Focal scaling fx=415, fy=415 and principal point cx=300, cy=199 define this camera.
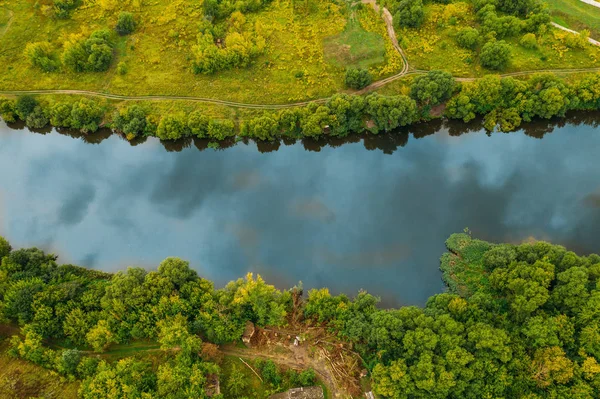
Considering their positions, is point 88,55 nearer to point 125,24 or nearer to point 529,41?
point 125,24

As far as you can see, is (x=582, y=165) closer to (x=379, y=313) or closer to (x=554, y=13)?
(x=554, y=13)

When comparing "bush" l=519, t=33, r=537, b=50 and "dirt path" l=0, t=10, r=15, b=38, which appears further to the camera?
"dirt path" l=0, t=10, r=15, b=38

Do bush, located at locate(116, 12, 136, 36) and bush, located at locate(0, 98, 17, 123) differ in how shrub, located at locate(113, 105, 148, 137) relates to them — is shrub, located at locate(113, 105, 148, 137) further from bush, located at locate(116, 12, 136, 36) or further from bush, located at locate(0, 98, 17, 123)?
bush, located at locate(116, 12, 136, 36)

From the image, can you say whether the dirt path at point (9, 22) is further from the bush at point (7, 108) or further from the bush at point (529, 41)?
the bush at point (529, 41)

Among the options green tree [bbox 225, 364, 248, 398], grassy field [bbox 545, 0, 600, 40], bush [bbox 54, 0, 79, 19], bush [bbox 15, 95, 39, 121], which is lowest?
green tree [bbox 225, 364, 248, 398]

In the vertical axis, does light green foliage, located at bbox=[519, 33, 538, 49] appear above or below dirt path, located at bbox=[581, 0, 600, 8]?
below

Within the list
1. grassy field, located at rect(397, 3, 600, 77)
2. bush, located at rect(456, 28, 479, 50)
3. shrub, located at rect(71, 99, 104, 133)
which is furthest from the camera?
bush, located at rect(456, 28, 479, 50)

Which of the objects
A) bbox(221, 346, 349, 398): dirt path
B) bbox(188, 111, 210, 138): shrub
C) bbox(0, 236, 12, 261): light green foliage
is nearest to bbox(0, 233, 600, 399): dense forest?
bbox(0, 236, 12, 261): light green foliage
